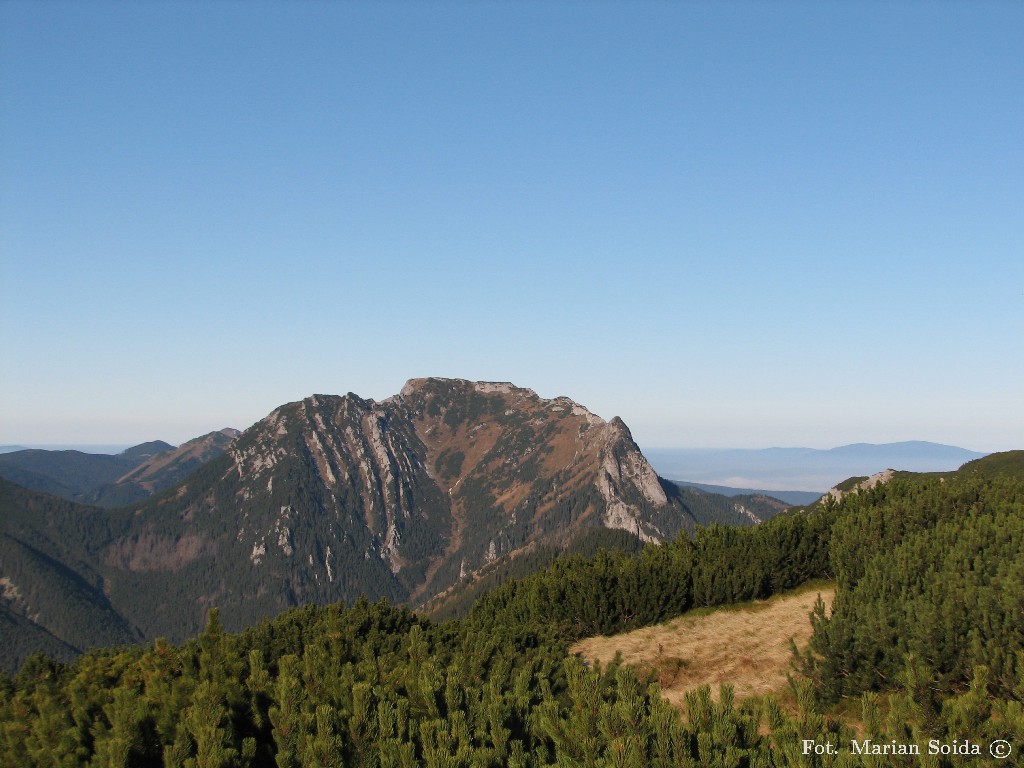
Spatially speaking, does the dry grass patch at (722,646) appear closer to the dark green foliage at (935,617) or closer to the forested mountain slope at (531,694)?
the dark green foliage at (935,617)

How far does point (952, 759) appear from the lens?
28.7 feet

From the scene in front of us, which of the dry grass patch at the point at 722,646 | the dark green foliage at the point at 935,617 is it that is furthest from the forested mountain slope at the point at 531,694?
the dry grass patch at the point at 722,646

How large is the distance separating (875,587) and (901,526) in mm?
6943

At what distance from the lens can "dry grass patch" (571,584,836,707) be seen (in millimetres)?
17922

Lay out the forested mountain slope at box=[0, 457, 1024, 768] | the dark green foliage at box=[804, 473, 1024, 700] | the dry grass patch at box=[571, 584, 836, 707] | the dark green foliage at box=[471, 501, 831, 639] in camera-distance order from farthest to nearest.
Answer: the dark green foliage at box=[471, 501, 831, 639]
the dry grass patch at box=[571, 584, 836, 707]
the dark green foliage at box=[804, 473, 1024, 700]
the forested mountain slope at box=[0, 457, 1024, 768]

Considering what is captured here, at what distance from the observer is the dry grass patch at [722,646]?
58.8ft

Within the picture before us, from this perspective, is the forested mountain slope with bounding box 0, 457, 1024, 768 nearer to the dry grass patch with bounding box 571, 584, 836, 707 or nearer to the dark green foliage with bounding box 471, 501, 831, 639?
the dark green foliage with bounding box 471, 501, 831, 639

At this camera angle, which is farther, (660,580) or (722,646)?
(660,580)

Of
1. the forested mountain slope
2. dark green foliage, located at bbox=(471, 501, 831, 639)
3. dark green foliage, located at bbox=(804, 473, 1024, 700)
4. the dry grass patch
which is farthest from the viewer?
dark green foliage, located at bbox=(471, 501, 831, 639)

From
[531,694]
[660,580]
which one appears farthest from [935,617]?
[660,580]

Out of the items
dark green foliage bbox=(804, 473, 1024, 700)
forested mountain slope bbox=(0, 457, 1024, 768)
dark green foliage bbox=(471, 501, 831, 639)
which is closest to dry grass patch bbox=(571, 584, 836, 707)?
dark green foliage bbox=(471, 501, 831, 639)

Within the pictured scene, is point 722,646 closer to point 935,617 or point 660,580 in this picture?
point 660,580

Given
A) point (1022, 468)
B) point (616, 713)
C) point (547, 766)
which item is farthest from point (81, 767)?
point (1022, 468)

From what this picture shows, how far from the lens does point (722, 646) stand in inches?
808
